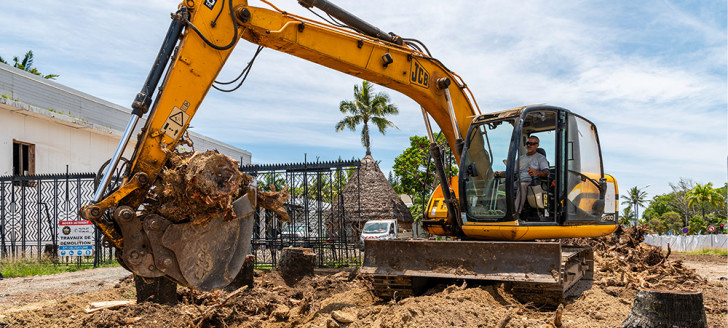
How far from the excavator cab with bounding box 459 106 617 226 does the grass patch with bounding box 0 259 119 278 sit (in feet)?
34.6

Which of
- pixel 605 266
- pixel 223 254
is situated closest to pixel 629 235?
pixel 605 266

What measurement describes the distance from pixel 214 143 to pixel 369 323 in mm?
24866

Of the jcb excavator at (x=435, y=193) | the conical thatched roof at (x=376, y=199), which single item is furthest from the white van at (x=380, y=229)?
the jcb excavator at (x=435, y=193)

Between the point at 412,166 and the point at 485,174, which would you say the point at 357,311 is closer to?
the point at 485,174

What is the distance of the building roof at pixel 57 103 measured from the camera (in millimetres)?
16891

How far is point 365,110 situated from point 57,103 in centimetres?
1832

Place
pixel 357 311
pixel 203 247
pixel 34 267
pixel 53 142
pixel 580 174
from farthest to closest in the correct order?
1. pixel 53 142
2. pixel 34 267
3. pixel 580 174
4. pixel 357 311
5. pixel 203 247

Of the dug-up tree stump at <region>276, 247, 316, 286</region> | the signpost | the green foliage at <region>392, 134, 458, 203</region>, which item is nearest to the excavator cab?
the dug-up tree stump at <region>276, 247, 316, 286</region>

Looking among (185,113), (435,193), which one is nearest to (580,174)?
(435,193)

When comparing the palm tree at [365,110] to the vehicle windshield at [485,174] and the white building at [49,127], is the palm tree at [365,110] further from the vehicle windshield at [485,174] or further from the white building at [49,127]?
the vehicle windshield at [485,174]

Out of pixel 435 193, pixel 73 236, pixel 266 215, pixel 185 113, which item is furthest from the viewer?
pixel 73 236

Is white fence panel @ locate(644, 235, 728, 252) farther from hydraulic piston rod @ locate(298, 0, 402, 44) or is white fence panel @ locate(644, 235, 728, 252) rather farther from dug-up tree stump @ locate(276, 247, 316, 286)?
hydraulic piston rod @ locate(298, 0, 402, 44)

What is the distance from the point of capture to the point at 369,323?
487 centimetres

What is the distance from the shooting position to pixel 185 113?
187 inches
